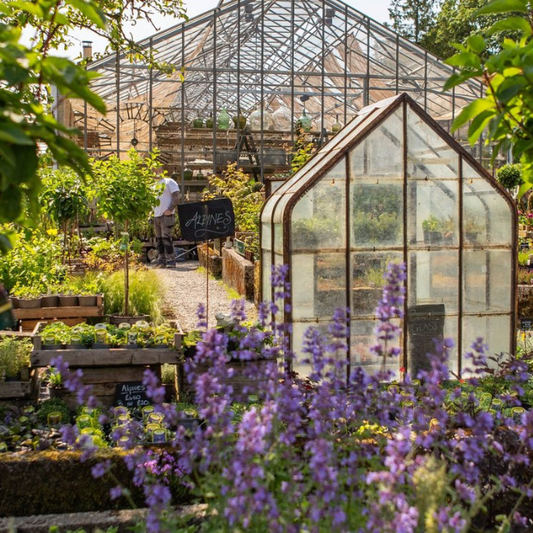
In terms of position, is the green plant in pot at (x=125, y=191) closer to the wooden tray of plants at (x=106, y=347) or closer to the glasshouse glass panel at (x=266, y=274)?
the glasshouse glass panel at (x=266, y=274)

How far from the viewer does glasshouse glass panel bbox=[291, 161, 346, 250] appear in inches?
203

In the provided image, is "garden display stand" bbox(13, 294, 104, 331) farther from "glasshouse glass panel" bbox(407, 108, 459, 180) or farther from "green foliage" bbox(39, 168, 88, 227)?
"glasshouse glass panel" bbox(407, 108, 459, 180)

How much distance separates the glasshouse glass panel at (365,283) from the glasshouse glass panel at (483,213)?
73cm

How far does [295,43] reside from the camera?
16.5m

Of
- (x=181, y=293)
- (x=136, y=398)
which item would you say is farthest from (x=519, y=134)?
(x=181, y=293)

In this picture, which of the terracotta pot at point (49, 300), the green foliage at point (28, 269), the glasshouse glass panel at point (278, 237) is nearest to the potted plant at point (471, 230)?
the glasshouse glass panel at point (278, 237)

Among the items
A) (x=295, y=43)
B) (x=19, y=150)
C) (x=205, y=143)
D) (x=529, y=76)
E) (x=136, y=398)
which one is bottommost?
(x=136, y=398)

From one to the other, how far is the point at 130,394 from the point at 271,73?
13.1 m

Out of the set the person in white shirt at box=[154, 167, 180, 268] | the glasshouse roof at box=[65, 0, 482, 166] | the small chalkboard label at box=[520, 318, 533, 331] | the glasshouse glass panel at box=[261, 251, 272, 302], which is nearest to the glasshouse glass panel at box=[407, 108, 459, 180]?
the glasshouse glass panel at box=[261, 251, 272, 302]

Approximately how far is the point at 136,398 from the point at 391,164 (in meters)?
2.45

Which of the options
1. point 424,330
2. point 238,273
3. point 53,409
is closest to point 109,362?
point 53,409

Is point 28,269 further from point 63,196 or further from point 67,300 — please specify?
point 63,196

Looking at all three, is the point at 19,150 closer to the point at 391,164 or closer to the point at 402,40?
the point at 391,164

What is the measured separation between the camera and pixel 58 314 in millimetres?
6105
